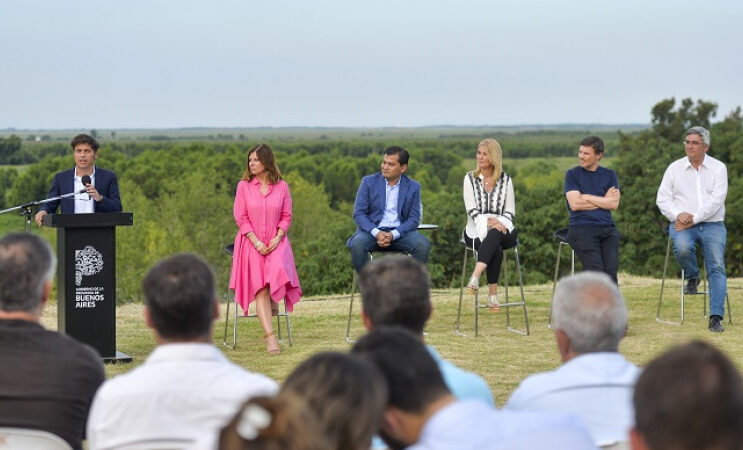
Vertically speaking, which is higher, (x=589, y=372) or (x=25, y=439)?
(x=589, y=372)

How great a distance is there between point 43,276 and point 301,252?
35.6m

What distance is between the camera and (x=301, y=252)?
1543 inches

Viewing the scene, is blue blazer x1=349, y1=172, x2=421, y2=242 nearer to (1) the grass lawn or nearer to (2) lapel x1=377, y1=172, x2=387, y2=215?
(2) lapel x1=377, y1=172, x2=387, y2=215

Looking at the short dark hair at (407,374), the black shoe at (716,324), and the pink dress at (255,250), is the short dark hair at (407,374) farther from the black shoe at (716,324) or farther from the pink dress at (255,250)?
the black shoe at (716,324)

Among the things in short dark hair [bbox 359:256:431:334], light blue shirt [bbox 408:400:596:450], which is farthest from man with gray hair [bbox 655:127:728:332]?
light blue shirt [bbox 408:400:596:450]

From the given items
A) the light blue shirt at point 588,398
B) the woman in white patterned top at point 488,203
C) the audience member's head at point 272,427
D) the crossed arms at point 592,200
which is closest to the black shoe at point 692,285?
the crossed arms at point 592,200

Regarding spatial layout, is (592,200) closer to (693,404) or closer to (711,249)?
(711,249)

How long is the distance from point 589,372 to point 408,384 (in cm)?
101

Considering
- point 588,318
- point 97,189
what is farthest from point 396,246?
point 588,318

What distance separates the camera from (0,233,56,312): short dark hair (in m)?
3.58

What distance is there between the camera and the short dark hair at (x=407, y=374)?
2.56 metres

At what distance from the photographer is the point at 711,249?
998 cm

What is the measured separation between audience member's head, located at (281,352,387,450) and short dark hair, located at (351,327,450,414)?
0.44 m

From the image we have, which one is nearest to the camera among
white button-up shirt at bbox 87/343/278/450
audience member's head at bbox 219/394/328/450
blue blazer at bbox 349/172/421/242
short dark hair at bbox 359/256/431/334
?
audience member's head at bbox 219/394/328/450
